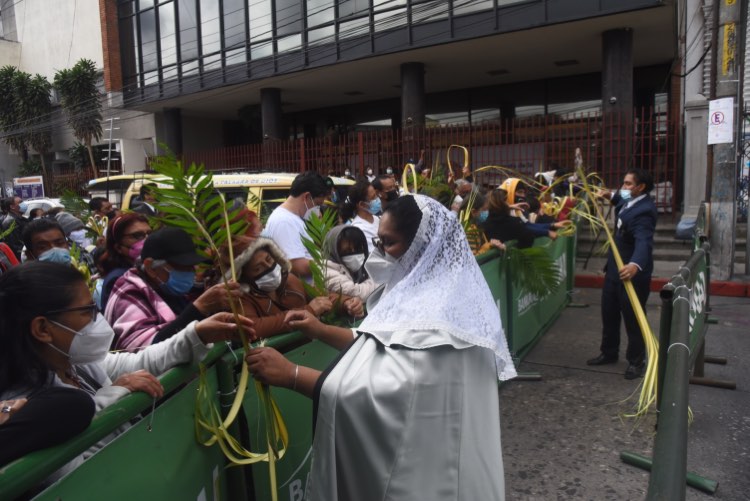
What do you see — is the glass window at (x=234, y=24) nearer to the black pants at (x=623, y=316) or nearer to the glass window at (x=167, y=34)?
the glass window at (x=167, y=34)

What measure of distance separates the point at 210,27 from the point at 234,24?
50.0 inches

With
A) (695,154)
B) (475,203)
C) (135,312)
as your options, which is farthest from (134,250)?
(695,154)

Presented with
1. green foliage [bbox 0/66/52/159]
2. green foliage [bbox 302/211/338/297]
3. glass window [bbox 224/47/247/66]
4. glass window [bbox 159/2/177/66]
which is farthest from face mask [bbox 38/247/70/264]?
green foliage [bbox 0/66/52/159]

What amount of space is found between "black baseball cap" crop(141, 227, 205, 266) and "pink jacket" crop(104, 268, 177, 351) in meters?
0.14

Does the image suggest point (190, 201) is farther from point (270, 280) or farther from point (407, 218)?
point (270, 280)

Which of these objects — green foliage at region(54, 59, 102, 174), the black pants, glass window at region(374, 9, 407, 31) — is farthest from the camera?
green foliage at region(54, 59, 102, 174)

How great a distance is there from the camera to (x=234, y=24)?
58.7 ft

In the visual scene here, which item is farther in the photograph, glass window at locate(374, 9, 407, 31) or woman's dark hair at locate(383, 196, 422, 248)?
glass window at locate(374, 9, 407, 31)

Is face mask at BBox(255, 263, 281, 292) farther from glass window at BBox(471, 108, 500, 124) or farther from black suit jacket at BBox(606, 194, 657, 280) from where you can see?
glass window at BBox(471, 108, 500, 124)

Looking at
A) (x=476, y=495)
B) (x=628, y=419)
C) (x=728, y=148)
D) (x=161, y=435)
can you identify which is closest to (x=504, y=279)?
(x=628, y=419)

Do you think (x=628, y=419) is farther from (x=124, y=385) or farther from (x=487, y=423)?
(x=124, y=385)

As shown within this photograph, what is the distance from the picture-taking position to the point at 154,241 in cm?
257

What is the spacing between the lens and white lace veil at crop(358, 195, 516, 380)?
1.71 metres

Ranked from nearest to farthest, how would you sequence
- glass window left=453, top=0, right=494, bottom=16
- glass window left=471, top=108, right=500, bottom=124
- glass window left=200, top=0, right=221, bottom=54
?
glass window left=453, top=0, right=494, bottom=16 → glass window left=471, top=108, right=500, bottom=124 → glass window left=200, top=0, right=221, bottom=54
